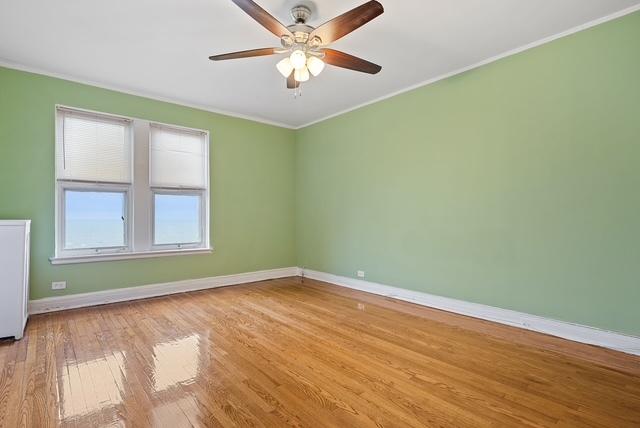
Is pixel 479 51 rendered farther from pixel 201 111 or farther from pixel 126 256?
pixel 126 256

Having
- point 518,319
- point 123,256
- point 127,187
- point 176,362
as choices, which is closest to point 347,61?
point 176,362

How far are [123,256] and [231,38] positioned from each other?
2.96 m

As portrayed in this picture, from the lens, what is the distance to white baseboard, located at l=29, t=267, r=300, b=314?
137 inches

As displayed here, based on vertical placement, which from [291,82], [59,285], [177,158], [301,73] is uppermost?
[291,82]

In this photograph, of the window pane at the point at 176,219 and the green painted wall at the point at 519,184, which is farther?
the window pane at the point at 176,219

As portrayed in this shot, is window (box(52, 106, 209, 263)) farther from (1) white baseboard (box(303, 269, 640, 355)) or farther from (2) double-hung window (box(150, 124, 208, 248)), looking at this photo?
(1) white baseboard (box(303, 269, 640, 355))

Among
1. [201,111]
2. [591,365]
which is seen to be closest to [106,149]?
[201,111]

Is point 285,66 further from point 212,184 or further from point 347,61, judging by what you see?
point 212,184

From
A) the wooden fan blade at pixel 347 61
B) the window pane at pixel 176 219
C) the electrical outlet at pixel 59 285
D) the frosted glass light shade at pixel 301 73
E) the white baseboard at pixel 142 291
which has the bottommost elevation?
the white baseboard at pixel 142 291

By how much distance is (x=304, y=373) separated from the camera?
215cm

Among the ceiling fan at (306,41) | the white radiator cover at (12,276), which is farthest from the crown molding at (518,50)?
the white radiator cover at (12,276)

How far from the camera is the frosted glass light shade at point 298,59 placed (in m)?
2.33

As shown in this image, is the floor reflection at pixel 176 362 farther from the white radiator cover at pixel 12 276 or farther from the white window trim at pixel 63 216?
the white window trim at pixel 63 216

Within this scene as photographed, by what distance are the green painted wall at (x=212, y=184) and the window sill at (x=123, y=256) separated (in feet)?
0.22
